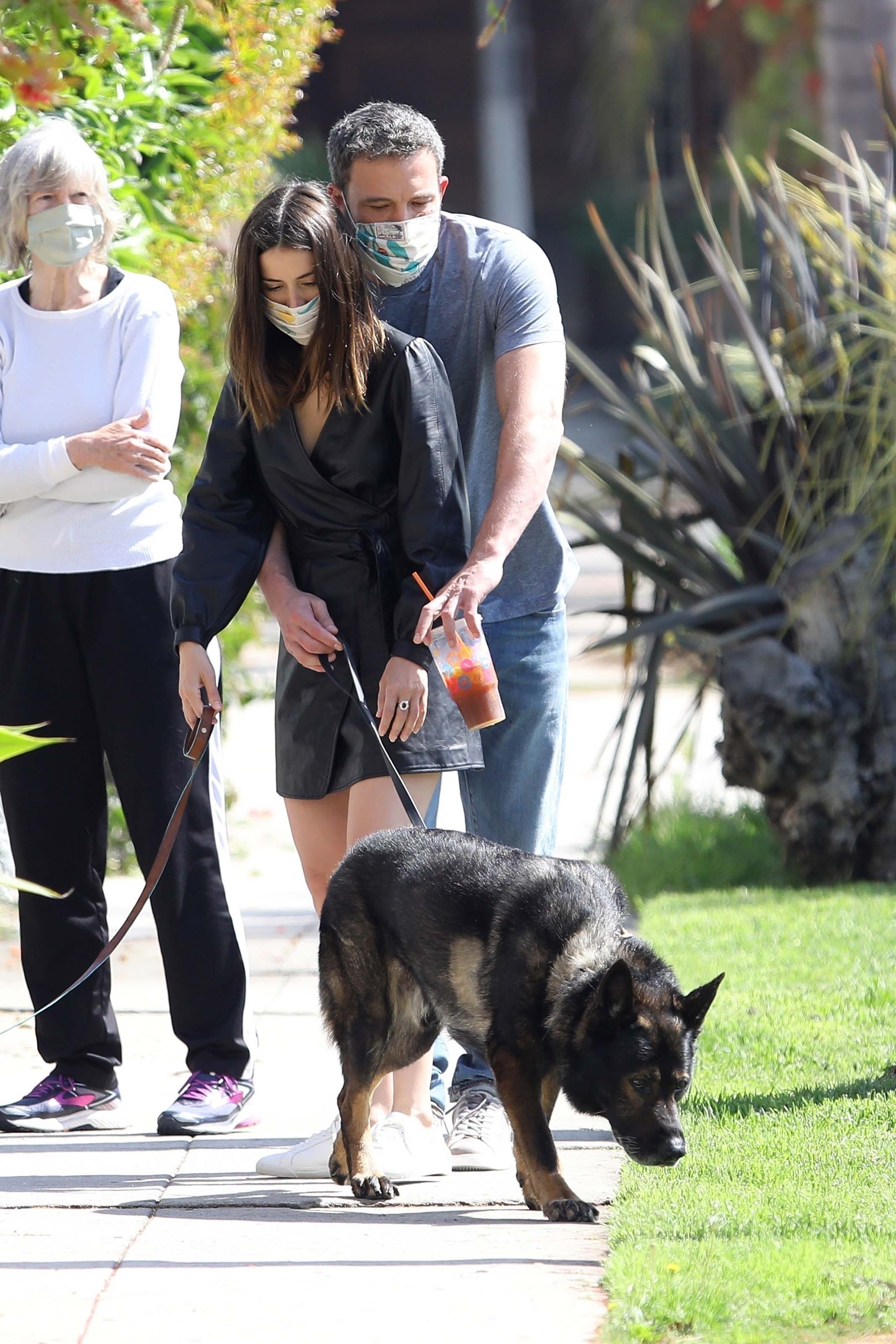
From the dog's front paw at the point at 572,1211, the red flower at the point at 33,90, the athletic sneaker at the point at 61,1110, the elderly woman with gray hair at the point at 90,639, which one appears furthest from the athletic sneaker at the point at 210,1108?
the red flower at the point at 33,90

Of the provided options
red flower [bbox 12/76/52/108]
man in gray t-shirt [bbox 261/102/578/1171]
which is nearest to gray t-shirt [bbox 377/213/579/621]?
man in gray t-shirt [bbox 261/102/578/1171]

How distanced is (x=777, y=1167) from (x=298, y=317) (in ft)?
6.17

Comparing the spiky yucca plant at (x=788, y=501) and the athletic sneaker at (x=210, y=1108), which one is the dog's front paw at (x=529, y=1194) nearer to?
the athletic sneaker at (x=210, y=1108)

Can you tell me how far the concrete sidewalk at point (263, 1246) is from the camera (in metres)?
2.70

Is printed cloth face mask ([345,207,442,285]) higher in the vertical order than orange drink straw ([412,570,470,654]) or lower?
higher

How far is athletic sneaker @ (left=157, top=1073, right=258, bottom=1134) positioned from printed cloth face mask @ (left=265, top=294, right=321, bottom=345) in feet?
5.55

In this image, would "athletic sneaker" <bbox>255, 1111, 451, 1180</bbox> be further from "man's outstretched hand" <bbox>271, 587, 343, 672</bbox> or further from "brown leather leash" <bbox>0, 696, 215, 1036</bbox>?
"man's outstretched hand" <bbox>271, 587, 343, 672</bbox>

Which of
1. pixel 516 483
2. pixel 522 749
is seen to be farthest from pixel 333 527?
pixel 522 749

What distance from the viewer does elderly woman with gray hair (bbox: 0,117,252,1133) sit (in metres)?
3.81

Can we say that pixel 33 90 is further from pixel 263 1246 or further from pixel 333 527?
pixel 263 1246

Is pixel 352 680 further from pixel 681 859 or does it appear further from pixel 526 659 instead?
pixel 681 859

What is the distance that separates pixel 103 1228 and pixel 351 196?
207 centimetres

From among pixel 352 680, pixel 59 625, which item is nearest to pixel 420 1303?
pixel 352 680

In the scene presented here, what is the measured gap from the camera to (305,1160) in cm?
354
